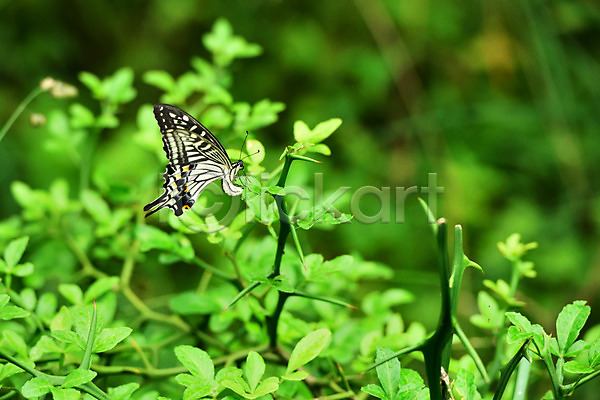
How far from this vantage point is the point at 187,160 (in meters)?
0.87

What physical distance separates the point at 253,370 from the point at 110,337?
160mm

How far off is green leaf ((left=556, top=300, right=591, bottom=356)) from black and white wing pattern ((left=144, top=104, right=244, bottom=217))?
0.47 meters

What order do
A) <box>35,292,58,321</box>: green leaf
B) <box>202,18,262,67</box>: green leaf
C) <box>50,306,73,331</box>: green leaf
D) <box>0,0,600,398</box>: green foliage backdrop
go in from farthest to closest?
<box>0,0,600,398</box>: green foliage backdrop < <box>202,18,262,67</box>: green leaf < <box>35,292,58,321</box>: green leaf < <box>50,306,73,331</box>: green leaf

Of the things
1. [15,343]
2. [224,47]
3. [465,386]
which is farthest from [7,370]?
[224,47]

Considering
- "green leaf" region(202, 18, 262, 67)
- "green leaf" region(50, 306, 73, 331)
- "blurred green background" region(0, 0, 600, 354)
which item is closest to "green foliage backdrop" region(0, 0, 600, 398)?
"blurred green background" region(0, 0, 600, 354)

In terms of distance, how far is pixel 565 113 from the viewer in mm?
2137

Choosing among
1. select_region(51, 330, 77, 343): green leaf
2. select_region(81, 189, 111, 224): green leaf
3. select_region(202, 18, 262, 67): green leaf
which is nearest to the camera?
select_region(51, 330, 77, 343): green leaf

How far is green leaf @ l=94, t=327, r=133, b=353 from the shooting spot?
58cm

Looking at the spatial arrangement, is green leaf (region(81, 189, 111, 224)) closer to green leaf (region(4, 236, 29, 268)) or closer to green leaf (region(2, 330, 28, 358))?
green leaf (region(4, 236, 29, 268))

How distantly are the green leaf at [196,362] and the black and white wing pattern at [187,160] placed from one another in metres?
0.25

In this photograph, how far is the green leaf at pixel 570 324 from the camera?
0.58 m

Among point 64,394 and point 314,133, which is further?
point 314,133

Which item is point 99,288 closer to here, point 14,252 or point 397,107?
point 14,252

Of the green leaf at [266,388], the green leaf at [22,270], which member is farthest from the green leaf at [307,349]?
the green leaf at [22,270]
